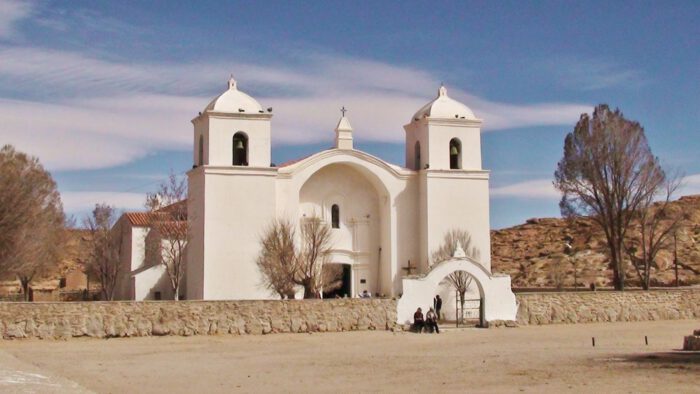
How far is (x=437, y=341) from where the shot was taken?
29516 mm

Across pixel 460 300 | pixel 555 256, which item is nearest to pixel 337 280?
pixel 460 300

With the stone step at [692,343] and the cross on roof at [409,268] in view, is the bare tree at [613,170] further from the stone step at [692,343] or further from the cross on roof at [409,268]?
the stone step at [692,343]

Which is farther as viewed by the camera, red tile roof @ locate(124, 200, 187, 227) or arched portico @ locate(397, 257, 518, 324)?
red tile roof @ locate(124, 200, 187, 227)

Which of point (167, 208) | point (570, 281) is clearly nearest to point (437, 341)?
point (167, 208)

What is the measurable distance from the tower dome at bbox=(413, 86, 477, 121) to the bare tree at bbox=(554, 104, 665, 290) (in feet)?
18.3

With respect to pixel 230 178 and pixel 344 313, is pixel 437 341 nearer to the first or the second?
pixel 344 313

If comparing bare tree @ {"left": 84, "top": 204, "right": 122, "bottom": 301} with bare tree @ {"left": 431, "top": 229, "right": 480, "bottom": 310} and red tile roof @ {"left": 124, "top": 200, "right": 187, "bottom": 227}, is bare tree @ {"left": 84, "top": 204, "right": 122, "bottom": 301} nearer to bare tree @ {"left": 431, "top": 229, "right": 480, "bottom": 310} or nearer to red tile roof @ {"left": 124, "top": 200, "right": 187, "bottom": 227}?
red tile roof @ {"left": 124, "top": 200, "right": 187, "bottom": 227}

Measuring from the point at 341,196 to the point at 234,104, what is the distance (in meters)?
6.87

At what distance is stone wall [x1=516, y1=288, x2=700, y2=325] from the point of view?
35.7 meters

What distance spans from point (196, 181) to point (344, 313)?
12.5 meters

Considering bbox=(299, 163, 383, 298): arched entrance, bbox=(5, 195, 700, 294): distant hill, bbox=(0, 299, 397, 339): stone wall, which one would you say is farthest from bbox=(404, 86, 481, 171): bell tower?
bbox=(5, 195, 700, 294): distant hill

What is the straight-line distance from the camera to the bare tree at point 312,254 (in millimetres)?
39781

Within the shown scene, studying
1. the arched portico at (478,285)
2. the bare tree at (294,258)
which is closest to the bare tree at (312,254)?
the bare tree at (294,258)

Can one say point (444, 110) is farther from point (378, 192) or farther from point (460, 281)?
point (460, 281)
